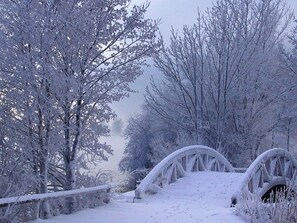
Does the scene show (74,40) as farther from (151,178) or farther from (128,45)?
(151,178)

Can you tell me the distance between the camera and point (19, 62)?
22.5 ft

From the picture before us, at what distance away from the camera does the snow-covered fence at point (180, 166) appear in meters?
13.0

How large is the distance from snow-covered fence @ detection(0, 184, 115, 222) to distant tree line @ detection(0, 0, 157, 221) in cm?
14

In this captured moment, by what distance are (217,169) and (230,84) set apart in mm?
6711

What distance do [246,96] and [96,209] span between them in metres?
17.5

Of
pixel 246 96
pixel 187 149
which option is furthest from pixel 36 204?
pixel 246 96

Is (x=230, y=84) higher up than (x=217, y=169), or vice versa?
(x=230, y=84)

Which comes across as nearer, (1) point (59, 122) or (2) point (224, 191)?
(1) point (59, 122)

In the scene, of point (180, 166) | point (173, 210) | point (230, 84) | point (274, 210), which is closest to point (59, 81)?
point (173, 210)

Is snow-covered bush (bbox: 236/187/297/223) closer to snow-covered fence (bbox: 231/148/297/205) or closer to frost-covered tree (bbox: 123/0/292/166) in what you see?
snow-covered fence (bbox: 231/148/297/205)

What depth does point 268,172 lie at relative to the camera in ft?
57.8

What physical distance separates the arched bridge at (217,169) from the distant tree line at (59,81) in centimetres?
314

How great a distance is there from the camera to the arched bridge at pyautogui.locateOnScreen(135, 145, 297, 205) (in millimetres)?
12945

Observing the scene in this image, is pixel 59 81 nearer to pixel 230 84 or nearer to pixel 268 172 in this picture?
pixel 268 172
